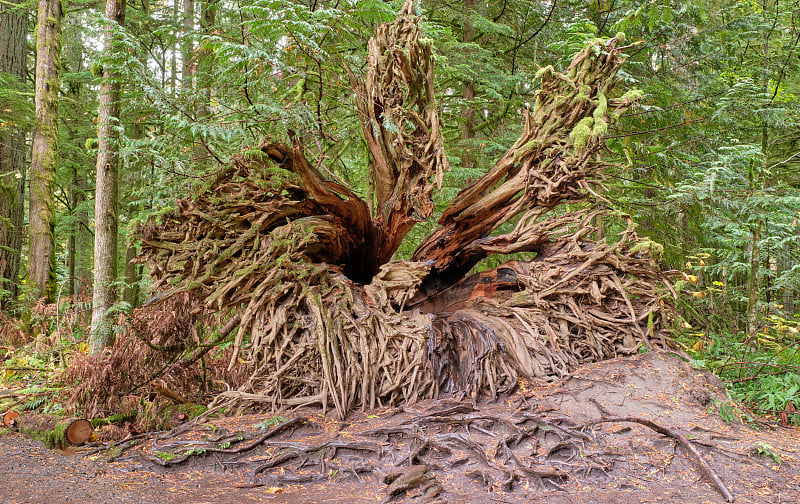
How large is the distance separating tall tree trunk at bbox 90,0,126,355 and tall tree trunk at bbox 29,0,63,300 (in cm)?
250

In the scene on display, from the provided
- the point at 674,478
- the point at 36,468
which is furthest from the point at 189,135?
the point at 674,478

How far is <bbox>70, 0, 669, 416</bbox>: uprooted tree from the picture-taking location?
4.91 meters

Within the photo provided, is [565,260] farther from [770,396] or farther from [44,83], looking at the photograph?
[44,83]

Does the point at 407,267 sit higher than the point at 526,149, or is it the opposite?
the point at 526,149

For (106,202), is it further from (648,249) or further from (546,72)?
(648,249)

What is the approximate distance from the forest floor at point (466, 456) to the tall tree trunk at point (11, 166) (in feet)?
18.9

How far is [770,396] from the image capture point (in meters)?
4.55

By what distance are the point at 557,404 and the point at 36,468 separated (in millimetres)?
4363

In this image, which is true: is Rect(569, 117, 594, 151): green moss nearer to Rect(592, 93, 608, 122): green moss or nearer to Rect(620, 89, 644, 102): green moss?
Rect(592, 93, 608, 122): green moss

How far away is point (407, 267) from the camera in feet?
19.0

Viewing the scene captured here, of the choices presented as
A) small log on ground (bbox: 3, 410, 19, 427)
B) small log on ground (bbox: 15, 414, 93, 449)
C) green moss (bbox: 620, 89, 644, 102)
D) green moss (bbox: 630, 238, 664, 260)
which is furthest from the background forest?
small log on ground (bbox: 15, 414, 93, 449)

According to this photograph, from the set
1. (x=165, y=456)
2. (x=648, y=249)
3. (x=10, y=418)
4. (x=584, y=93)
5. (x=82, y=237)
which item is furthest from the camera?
(x=82, y=237)

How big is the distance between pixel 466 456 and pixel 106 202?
18.6 ft

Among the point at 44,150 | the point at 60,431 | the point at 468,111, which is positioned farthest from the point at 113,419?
the point at 468,111
